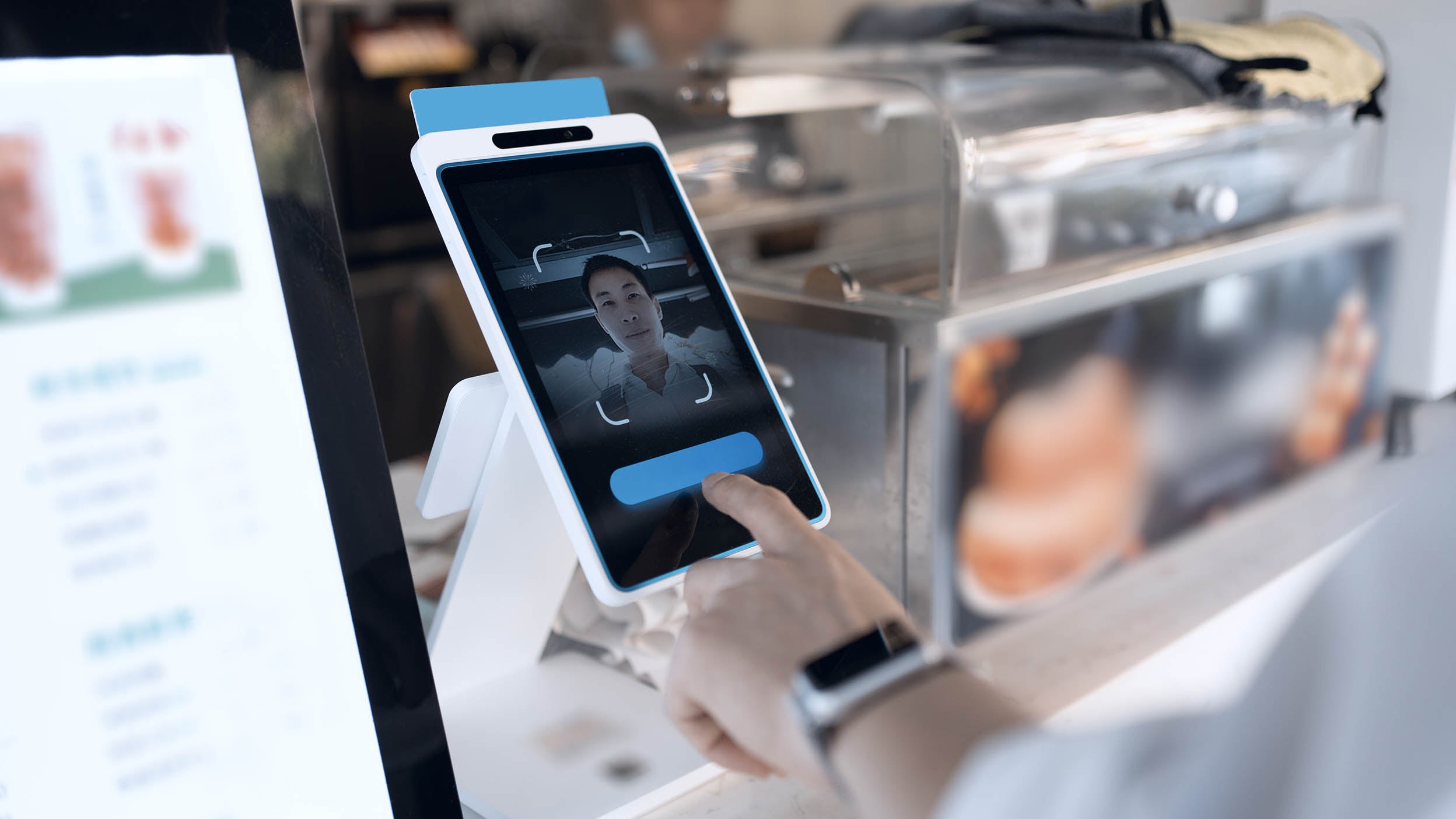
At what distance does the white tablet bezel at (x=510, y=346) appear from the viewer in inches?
20.8

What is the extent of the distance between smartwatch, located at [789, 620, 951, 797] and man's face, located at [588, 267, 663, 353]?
0.24m

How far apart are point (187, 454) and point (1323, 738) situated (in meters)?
0.41

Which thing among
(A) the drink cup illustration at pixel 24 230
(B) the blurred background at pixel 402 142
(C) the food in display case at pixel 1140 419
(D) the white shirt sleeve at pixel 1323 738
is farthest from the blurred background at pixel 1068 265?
(B) the blurred background at pixel 402 142

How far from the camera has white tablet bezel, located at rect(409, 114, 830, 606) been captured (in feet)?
1.73

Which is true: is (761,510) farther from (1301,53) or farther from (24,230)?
Answer: (1301,53)

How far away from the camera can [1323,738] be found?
292mm

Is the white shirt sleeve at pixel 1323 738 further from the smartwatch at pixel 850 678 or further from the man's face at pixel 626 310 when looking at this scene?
the man's face at pixel 626 310

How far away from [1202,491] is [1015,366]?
1.21ft

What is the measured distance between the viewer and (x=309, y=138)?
446 millimetres

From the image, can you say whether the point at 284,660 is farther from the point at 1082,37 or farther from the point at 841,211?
the point at 841,211

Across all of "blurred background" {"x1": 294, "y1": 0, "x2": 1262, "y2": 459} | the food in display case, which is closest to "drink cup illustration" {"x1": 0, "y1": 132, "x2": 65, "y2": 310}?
the food in display case

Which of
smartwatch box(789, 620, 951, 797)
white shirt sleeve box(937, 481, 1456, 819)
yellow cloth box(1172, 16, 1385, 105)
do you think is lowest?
smartwatch box(789, 620, 951, 797)

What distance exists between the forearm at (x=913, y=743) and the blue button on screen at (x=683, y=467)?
0.65ft

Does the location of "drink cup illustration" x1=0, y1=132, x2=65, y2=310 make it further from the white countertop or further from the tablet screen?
the white countertop
